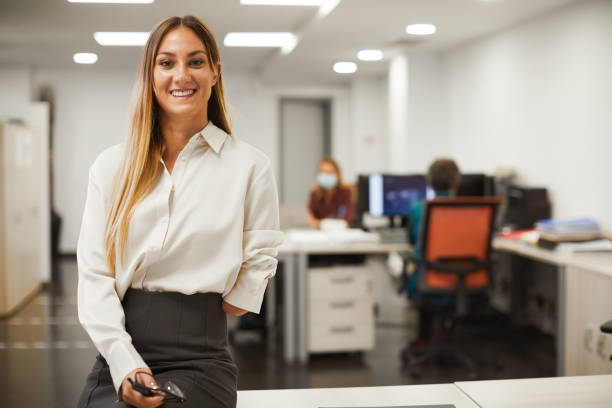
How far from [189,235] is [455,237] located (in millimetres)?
2702

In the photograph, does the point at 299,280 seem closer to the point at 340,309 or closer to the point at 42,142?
the point at 340,309

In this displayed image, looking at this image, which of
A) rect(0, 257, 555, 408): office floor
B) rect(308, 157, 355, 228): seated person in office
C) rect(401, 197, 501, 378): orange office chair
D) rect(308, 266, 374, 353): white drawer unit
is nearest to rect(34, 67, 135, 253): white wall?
rect(0, 257, 555, 408): office floor

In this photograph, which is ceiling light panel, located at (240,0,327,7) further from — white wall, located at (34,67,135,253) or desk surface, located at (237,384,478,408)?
white wall, located at (34,67,135,253)

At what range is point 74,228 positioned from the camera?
31.5 ft

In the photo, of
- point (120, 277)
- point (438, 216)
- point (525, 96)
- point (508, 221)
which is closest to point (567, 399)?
point (120, 277)

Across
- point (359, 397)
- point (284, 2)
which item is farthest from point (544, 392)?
point (284, 2)

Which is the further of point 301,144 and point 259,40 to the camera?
point 301,144

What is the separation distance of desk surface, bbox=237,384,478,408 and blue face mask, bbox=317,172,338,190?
4.04 meters

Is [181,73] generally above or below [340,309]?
above

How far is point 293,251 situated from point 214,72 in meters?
2.72

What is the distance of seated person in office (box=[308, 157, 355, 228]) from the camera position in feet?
18.1

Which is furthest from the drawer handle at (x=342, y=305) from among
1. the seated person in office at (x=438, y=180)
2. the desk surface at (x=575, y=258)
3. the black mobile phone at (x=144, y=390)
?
the black mobile phone at (x=144, y=390)

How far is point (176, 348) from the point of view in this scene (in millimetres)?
1396

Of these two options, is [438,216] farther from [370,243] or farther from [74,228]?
[74,228]
